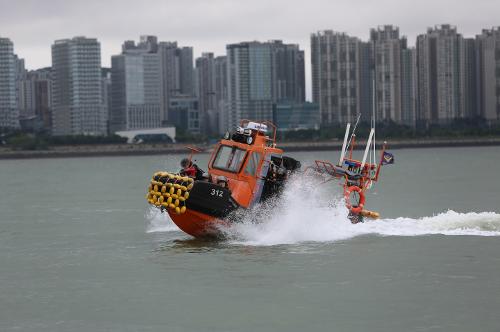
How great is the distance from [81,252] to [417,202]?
1714cm

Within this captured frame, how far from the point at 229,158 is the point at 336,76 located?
Answer: 545ft

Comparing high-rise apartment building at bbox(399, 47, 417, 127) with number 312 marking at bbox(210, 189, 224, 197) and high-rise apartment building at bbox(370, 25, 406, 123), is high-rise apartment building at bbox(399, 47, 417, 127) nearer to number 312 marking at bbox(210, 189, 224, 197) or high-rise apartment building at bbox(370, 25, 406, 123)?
high-rise apartment building at bbox(370, 25, 406, 123)

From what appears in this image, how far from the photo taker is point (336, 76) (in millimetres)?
190250

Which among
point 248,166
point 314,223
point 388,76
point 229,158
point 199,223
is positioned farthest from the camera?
point 388,76

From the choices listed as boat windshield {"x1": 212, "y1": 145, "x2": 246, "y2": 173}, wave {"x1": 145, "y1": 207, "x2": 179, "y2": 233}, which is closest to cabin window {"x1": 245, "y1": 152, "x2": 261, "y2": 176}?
boat windshield {"x1": 212, "y1": 145, "x2": 246, "y2": 173}

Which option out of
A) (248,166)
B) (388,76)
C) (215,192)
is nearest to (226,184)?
(215,192)

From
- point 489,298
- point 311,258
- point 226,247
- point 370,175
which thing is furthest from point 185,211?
point 489,298

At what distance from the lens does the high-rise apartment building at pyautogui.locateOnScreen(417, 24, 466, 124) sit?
185 meters

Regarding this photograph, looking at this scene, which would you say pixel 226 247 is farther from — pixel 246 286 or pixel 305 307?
pixel 305 307

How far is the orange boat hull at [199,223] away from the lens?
80.7 ft

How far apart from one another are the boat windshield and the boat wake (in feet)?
3.43

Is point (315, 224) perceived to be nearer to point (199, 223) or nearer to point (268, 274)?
point (199, 223)

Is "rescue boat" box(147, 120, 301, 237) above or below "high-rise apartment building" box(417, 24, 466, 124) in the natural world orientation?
below

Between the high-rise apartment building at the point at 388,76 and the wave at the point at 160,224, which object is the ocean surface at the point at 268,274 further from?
the high-rise apartment building at the point at 388,76
